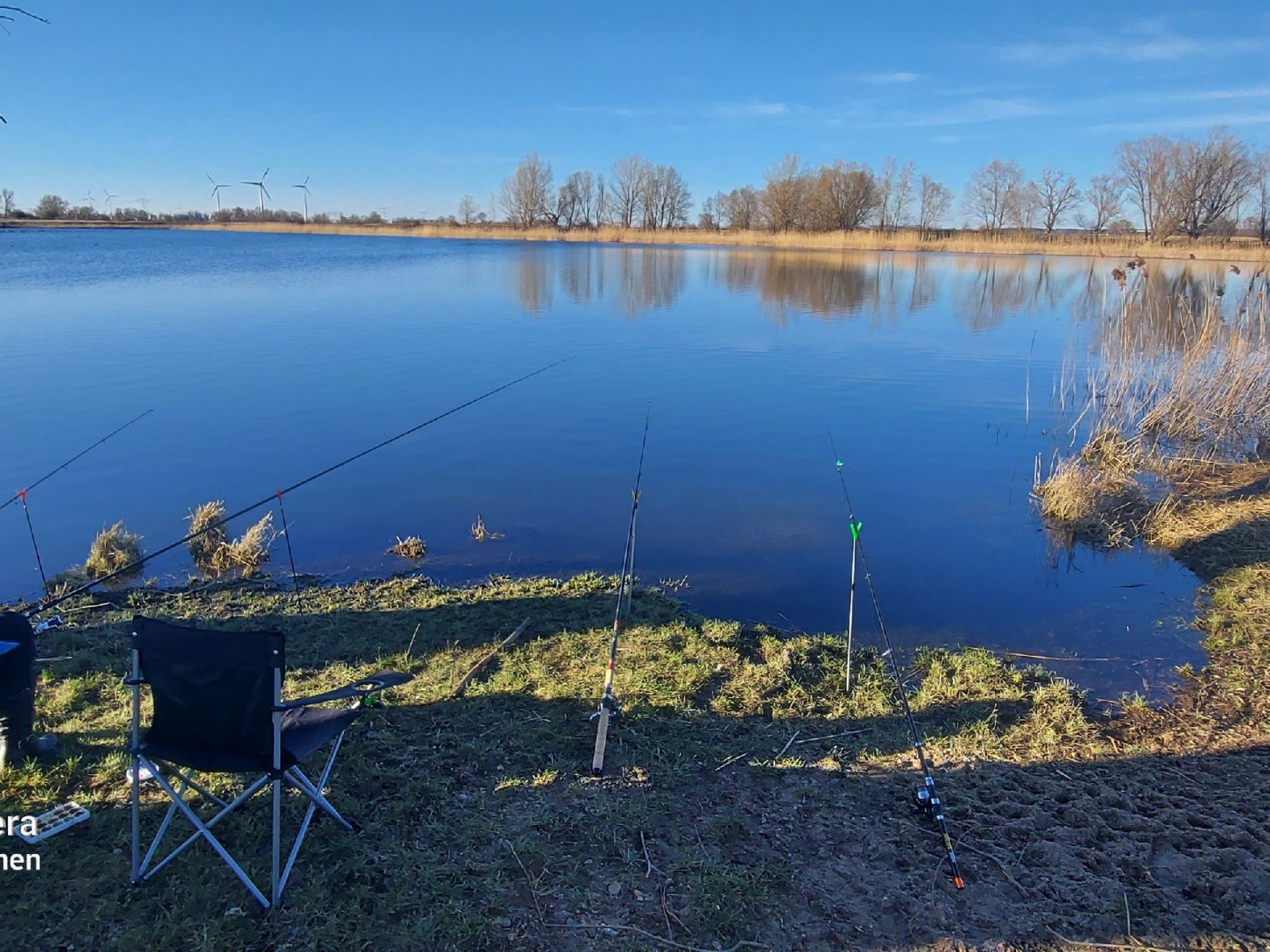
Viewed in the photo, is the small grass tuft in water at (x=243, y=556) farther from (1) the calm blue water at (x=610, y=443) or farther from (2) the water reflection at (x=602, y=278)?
(2) the water reflection at (x=602, y=278)

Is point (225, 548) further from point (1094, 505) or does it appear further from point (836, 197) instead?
point (836, 197)

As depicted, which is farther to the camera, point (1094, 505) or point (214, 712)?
point (1094, 505)

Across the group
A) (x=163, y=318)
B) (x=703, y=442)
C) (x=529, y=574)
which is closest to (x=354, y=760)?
(x=529, y=574)

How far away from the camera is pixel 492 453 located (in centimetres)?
952

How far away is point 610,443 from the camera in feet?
32.3

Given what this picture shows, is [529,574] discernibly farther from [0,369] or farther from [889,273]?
[889,273]

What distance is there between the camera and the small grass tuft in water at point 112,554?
610 cm

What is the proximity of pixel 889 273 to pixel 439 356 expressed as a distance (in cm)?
2443

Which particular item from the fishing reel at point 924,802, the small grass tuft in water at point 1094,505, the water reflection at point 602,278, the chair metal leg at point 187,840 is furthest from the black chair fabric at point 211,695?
the water reflection at point 602,278

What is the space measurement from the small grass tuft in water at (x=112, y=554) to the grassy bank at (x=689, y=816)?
1.58m

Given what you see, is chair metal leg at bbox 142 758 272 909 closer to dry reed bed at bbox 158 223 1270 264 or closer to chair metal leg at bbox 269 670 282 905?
chair metal leg at bbox 269 670 282 905

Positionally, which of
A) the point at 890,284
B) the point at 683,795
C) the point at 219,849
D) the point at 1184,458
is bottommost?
the point at 683,795

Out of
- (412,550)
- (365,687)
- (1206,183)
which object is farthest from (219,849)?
(1206,183)

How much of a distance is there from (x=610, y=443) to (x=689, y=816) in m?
6.95
